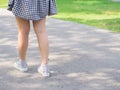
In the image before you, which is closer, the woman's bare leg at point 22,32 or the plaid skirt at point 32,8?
the plaid skirt at point 32,8

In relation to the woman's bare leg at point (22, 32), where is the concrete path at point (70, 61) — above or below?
below

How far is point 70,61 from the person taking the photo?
5.96m

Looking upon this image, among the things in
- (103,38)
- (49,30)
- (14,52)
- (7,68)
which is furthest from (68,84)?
(49,30)

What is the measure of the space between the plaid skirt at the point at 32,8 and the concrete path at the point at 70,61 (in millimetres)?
774

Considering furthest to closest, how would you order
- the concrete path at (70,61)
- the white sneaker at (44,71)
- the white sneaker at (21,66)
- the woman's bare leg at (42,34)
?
the white sneaker at (21,66)
the white sneaker at (44,71)
the woman's bare leg at (42,34)
the concrete path at (70,61)

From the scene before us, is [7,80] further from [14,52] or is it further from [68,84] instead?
[14,52]

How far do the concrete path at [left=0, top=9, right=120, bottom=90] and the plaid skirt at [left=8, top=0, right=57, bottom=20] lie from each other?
0.77 metres

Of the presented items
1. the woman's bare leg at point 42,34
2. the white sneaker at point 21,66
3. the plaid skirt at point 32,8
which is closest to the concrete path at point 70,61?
the white sneaker at point 21,66

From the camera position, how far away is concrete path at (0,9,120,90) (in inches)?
191

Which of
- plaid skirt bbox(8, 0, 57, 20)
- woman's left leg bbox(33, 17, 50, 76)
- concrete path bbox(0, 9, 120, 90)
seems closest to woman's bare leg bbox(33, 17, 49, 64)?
woman's left leg bbox(33, 17, 50, 76)

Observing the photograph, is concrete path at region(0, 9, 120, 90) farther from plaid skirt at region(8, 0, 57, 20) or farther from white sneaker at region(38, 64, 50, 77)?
plaid skirt at region(8, 0, 57, 20)

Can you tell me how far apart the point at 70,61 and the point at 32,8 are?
1334 millimetres

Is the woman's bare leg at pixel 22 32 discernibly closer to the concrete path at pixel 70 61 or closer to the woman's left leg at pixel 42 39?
the woman's left leg at pixel 42 39

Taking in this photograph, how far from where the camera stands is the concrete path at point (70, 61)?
4.84m
